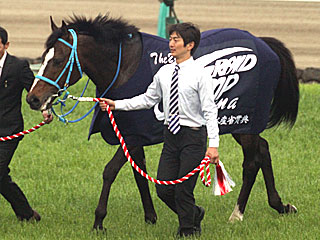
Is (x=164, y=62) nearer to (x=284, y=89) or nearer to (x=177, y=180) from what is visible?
(x=177, y=180)

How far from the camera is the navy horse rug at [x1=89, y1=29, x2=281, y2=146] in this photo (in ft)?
23.3

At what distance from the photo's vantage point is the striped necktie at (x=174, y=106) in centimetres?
622

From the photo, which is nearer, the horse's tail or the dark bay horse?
the dark bay horse

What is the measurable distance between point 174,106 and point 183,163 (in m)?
0.45

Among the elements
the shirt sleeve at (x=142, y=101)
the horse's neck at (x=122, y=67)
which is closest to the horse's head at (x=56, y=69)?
the horse's neck at (x=122, y=67)

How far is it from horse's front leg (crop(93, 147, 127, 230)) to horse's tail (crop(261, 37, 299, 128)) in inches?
77.3

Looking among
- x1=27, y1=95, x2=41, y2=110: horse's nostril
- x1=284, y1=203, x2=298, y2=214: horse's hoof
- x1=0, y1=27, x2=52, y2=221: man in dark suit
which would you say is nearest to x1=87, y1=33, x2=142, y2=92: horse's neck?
x1=0, y1=27, x2=52, y2=221: man in dark suit

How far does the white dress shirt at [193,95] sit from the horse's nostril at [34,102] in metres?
0.92

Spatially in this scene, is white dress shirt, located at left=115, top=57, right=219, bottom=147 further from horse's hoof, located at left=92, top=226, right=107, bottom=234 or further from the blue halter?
horse's hoof, located at left=92, top=226, right=107, bottom=234

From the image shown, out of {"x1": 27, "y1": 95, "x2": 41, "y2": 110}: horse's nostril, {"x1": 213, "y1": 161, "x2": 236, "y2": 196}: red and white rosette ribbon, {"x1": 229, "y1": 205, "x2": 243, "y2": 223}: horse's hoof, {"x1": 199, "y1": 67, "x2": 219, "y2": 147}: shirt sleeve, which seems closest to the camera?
{"x1": 199, "y1": 67, "x2": 219, "y2": 147}: shirt sleeve

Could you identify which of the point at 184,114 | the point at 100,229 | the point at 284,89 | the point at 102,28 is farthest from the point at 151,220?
the point at 284,89

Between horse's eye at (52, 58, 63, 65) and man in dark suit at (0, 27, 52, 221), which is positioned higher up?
horse's eye at (52, 58, 63, 65)

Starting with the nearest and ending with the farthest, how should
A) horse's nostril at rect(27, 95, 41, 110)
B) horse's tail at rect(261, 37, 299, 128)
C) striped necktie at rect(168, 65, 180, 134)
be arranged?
striped necktie at rect(168, 65, 180, 134)
horse's nostril at rect(27, 95, 41, 110)
horse's tail at rect(261, 37, 299, 128)

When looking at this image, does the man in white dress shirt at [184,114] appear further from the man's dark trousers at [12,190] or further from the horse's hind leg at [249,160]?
the horse's hind leg at [249,160]
